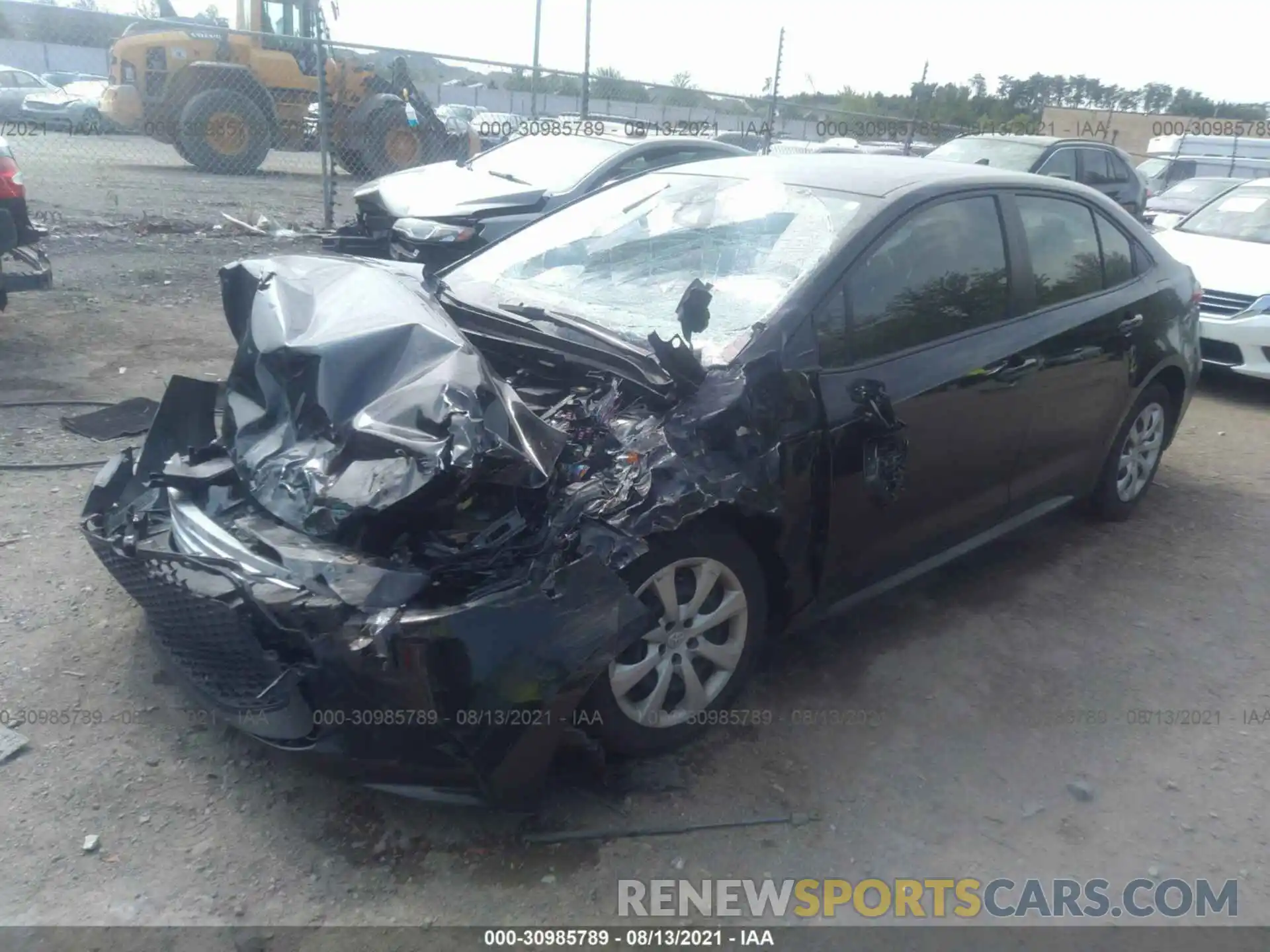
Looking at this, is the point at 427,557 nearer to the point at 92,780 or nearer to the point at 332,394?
the point at 332,394

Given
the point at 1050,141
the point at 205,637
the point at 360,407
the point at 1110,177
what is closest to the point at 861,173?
the point at 360,407

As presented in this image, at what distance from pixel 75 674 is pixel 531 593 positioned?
1.76 m

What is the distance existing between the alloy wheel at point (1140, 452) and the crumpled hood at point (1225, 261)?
8.61ft

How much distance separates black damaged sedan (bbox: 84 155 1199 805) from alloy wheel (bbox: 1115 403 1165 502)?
576 millimetres

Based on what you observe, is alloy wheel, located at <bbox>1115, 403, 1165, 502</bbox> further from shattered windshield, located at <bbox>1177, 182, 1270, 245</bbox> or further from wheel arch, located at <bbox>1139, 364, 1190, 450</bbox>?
shattered windshield, located at <bbox>1177, 182, 1270, 245</bbox>

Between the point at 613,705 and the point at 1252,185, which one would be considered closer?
the point at 613,705

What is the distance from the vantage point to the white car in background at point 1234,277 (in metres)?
7.28

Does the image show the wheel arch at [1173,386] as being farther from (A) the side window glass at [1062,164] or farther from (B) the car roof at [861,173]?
(A) the side window glass at [1062,164]

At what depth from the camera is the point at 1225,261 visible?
7.91m

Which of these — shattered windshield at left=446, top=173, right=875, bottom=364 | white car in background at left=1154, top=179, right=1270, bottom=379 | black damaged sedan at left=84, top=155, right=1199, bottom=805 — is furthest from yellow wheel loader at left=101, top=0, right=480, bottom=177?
black damaged sedan at left=84, top=155, right=1199, bottom=805

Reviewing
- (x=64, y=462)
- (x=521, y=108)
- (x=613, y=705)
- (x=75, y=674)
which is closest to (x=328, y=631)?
(x=613, y=705)

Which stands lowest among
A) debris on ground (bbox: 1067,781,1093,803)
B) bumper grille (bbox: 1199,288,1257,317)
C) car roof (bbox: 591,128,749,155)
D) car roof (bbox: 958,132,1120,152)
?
debris on ground (bbox: 1067,781,1093,803)

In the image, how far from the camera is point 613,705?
2791 mm

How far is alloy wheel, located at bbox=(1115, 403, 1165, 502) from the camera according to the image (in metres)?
4.88
